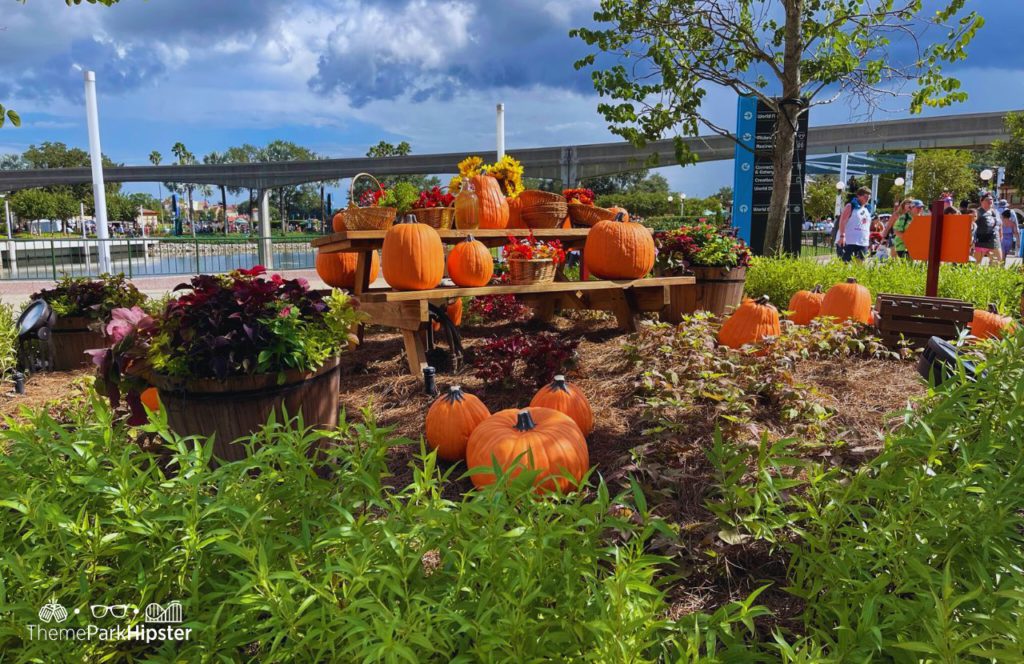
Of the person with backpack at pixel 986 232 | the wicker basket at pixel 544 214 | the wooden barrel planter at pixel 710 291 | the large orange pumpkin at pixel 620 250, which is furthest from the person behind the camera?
the person with backpack at pixel 986 232

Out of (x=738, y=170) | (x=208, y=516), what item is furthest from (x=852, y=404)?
(x=738, y=170)

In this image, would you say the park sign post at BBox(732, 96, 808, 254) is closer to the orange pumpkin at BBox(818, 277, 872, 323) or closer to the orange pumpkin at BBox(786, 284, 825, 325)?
the orange pumpkin at BBox(786, 284, 825, 325)

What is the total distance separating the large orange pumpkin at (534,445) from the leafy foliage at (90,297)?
13.0ft

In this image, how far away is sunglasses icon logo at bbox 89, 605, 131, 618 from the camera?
1300mm

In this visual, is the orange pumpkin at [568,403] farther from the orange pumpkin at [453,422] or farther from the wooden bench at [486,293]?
the wooden bench at [486,293]

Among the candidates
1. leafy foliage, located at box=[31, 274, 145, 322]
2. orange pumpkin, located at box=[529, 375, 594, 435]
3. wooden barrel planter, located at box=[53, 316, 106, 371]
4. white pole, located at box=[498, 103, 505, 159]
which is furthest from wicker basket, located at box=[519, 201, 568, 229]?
white pole, located at box=[498, 103, 505, 159]

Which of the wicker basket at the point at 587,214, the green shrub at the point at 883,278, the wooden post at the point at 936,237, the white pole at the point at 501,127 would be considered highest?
the white pole at the point at 501,127

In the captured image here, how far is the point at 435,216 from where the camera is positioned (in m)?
4.84

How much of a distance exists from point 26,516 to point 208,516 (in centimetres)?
38

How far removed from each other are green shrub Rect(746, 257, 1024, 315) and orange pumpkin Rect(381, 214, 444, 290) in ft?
12.9

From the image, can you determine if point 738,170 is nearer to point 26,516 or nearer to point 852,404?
point 852,404

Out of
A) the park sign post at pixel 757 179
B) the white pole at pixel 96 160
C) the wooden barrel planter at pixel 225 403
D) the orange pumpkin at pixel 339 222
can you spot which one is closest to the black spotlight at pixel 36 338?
the orange pumpkin at pixel 339 222

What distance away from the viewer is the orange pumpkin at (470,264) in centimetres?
450

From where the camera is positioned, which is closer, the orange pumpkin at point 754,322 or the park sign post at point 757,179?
the orange pumpkin at point 754,322
